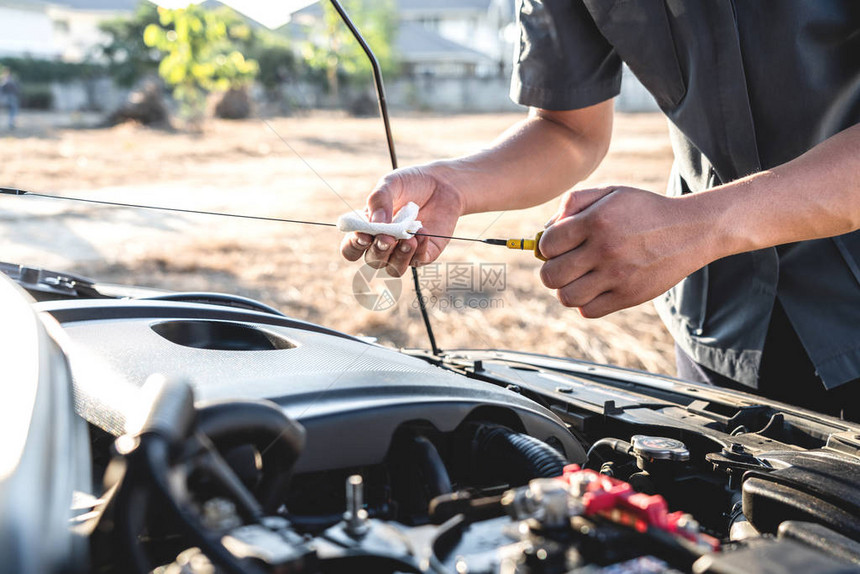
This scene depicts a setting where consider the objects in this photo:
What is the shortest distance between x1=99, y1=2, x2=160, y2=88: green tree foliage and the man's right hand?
83.4 ft

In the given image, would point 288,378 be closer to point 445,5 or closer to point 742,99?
point 742,99

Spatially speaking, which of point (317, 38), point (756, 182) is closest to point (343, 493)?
point (756, 182)

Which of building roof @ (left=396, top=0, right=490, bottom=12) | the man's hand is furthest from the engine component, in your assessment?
building roof @ (left=396, top=0, right=490, bottom=12)

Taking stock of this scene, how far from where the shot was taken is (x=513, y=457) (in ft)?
3.10

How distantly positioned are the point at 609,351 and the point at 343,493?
12.0ft

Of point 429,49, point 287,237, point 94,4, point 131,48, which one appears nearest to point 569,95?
point 287,237

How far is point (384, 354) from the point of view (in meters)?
1.21

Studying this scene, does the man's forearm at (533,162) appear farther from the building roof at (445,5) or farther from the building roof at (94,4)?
the building roof at (445,5)

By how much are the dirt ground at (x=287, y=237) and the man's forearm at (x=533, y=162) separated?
15.3 inches

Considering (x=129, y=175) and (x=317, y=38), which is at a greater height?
(x=317, y=38)

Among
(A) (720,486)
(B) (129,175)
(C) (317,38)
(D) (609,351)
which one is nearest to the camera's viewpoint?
(A) (720,486)

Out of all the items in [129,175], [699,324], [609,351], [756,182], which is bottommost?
[609,351]

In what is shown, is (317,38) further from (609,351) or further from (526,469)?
(526,469)

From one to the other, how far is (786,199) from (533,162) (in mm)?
692
